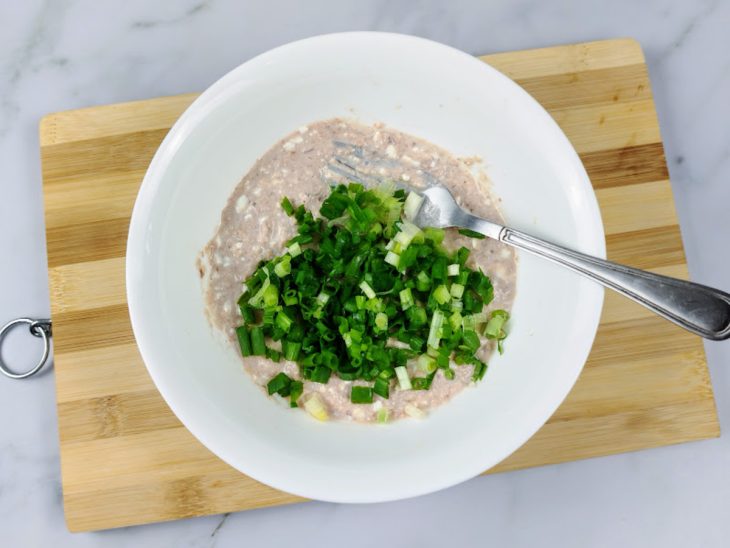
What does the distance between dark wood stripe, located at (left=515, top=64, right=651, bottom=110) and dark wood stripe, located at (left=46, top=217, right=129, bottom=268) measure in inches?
43.9

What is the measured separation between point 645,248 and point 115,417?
56.7 inches

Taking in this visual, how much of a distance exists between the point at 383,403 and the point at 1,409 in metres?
1.07

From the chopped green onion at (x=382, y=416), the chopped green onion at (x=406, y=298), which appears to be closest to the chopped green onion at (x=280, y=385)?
the chopped green onion at (x=382, y=416)

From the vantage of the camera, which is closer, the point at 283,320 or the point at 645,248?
Result: the point at 283,320

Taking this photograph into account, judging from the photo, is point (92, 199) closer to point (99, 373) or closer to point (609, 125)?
point (99, 373)

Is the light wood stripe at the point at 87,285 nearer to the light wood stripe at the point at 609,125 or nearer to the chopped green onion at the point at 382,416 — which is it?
the chopped green onion at the point at 382,416

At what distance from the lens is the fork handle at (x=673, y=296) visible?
60.7 inches

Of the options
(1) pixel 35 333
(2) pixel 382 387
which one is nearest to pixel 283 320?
(2) pixel 382 387

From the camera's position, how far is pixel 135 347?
6.02ft

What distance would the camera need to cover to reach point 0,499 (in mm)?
1965

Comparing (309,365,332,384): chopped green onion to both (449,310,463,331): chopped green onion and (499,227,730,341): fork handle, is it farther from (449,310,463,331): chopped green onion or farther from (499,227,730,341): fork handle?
(499,227,730,341): fork handle

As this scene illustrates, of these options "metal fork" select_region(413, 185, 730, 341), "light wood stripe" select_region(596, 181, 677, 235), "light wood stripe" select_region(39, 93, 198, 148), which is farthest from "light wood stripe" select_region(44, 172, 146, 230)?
"light wood stripe" select_region(596, 181, 677, 235)

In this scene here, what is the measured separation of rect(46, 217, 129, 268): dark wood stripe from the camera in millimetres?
1854

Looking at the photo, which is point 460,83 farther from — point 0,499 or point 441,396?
point 0,499
